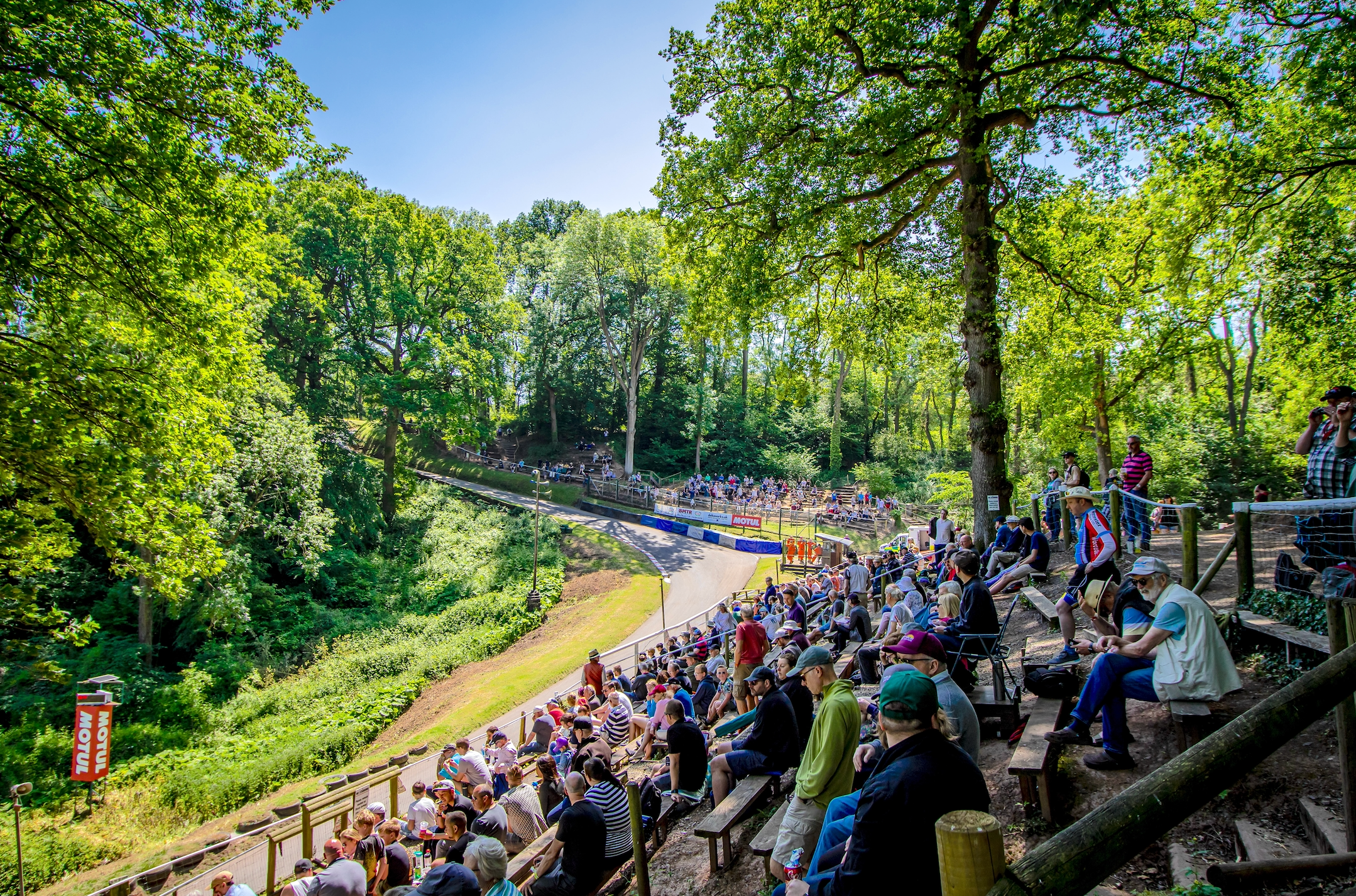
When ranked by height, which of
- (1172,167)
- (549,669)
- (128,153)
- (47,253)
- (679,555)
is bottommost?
(549,669)

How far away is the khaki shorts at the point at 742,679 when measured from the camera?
7.93m

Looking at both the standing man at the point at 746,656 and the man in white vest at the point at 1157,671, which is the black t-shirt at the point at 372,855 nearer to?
the standing man at the point at 746,656

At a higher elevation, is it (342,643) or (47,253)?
(47,253)

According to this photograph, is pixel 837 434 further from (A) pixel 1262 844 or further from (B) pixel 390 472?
(A) pixel 1262 844

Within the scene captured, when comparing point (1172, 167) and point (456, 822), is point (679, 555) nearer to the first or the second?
point (1172, 167)

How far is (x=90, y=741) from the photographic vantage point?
1338 centimetres

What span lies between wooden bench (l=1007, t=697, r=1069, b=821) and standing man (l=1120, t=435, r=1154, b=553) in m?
5.70

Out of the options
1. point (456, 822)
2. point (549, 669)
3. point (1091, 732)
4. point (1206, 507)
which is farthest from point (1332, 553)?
point (549, 669)

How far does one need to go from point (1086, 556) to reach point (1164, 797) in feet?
21.1

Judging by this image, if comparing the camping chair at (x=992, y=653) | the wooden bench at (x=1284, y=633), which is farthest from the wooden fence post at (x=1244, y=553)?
the camping chair at (x=992, y=653)

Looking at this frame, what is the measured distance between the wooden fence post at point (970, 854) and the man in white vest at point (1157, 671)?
11.3 ft

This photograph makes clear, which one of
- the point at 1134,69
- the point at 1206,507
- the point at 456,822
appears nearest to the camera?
the point at 456,822

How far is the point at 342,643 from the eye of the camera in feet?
75.3

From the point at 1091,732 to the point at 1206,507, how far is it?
1508 centimetres
